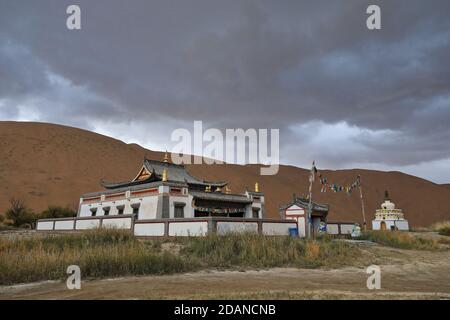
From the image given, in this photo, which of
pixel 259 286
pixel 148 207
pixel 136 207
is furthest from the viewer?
pixel 136 207

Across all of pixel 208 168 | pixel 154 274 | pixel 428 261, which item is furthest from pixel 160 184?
pixel 208 168

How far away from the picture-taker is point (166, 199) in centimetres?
2645

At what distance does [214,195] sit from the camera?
30453mm

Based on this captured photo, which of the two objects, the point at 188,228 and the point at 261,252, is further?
the point at 188,228

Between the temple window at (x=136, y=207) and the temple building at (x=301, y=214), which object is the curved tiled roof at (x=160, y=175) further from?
the temple building at (x=301, y=214)

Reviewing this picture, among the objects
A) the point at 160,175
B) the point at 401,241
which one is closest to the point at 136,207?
the point at 160,175

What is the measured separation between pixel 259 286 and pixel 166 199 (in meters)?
17.3

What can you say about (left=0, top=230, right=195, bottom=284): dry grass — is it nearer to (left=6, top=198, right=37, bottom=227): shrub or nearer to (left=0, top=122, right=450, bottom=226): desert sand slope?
(left=6, top=198, right=37, bottom=227): shrub

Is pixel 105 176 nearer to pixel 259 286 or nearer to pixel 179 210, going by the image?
pixel 179 210

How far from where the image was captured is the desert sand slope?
2154 inches

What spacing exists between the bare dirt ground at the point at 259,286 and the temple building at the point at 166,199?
14296mm

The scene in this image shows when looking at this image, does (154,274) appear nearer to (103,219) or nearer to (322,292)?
(322,292)

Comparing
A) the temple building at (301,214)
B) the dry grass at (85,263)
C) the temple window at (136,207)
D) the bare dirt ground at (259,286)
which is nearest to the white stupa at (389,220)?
the temple building at (301,214)
